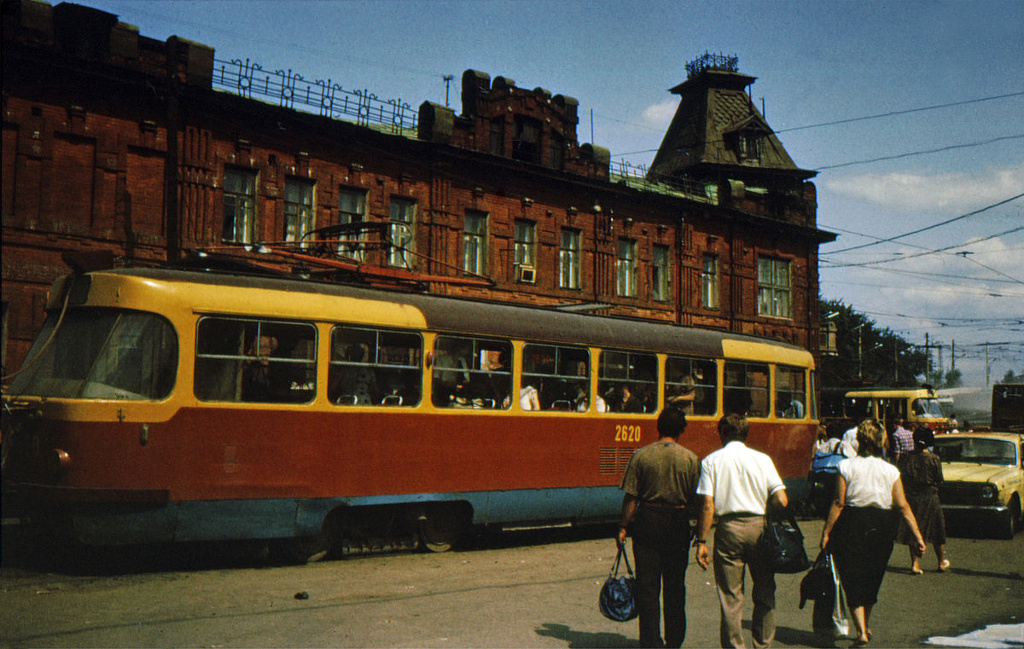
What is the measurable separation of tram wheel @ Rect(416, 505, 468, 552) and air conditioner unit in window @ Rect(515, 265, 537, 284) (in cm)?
1539

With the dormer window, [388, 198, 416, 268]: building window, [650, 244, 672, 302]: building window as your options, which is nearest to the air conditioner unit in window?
[388, 198, 416, 268]: building window

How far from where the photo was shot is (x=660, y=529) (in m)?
6.46

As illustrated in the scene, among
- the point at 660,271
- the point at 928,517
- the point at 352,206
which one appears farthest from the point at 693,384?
the point at 660,271

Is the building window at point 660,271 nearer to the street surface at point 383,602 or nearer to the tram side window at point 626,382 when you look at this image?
the tram side window at point 626,382

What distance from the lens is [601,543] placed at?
13.3 m

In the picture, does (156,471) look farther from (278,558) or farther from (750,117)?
(750,117)

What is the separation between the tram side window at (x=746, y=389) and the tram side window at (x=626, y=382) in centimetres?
193

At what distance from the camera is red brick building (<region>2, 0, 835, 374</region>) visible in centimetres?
1862

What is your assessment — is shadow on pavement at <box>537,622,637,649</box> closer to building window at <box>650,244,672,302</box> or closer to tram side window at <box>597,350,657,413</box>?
tram side window at <box>597,350,657,413</box>

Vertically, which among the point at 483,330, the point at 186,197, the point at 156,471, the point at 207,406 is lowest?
the point at 156,471

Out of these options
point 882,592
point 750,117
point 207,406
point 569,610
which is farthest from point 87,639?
point 750,117

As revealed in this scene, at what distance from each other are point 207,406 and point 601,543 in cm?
622

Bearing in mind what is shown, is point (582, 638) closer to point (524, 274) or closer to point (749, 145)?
point (524, 274)

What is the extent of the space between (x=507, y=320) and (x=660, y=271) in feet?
65.0
